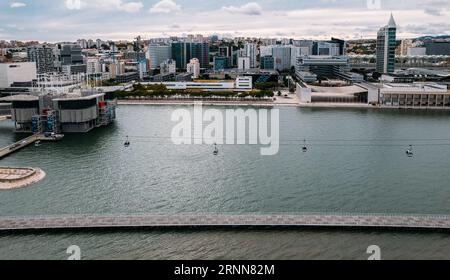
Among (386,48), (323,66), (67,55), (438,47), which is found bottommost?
(323,66)

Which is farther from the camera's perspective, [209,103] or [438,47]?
[438,47]

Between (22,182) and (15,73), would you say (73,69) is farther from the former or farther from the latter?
(22,182)

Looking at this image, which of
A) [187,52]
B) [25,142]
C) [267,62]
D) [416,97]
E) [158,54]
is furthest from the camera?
[158,54]

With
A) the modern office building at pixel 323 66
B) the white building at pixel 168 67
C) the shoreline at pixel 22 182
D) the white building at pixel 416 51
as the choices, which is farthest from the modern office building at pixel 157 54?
the shoreline at pixel 22 182

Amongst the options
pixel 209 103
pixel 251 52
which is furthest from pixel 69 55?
pixel 209 103

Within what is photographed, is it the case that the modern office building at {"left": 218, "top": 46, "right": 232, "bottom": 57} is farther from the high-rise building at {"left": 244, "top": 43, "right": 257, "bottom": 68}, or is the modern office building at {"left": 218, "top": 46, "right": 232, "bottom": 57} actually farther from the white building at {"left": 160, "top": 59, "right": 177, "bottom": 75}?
the white building at {"left": 160, "top": 59, "right": 177, "bottom": 75}

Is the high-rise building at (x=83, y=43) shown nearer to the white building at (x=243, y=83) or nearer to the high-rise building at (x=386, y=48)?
the white building at (x=243, y=83)
